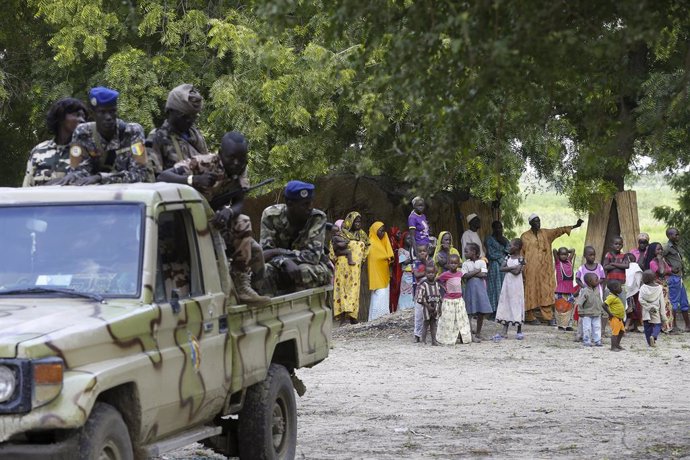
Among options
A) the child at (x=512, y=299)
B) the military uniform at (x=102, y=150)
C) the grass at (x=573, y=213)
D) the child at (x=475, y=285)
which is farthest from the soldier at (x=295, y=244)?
the grass at (x=573, y=213)

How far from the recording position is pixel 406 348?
17.3 meters

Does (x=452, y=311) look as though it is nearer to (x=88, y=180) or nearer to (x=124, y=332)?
(x=88, y=180)

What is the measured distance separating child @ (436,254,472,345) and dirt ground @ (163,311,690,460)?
0.83 ft

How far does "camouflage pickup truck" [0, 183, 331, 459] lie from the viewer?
556 centimetres

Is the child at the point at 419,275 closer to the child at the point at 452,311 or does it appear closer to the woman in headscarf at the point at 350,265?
the child at the point at 452,311

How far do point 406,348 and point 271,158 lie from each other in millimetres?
3448

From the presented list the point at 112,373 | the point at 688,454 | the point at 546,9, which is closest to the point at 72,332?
the point at 112,373

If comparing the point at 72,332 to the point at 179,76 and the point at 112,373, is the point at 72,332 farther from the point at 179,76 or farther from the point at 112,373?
the point at 179,76

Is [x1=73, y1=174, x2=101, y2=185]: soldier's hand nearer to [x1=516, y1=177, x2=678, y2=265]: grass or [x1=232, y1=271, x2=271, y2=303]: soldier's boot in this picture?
[x1=232, y1=271, x2=271, y2=303]: soldier's boot

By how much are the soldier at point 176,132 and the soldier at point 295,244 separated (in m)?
1.09

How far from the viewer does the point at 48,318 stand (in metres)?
5.89

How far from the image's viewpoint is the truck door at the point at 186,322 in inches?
259

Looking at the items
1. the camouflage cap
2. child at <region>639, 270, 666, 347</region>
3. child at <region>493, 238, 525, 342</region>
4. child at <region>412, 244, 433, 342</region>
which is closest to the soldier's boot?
the camouflage cap

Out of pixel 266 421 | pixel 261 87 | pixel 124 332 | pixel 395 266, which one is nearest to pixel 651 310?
pixel 395 266
